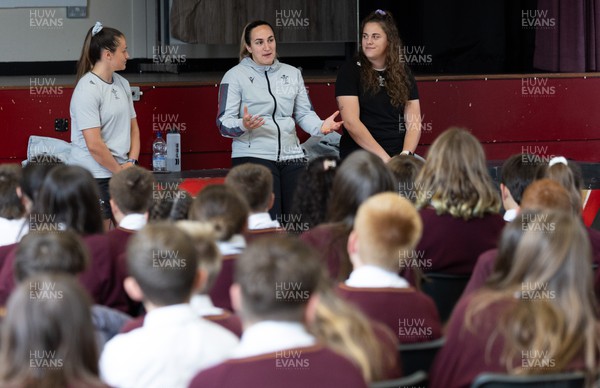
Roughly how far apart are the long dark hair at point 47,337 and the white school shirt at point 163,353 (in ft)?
1.24

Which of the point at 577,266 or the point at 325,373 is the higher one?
the point at 577,266

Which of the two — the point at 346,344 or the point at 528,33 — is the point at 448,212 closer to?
the point at 346,344

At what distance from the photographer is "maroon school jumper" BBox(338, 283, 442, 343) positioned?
2.42 metres

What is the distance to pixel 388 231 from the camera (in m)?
2.41

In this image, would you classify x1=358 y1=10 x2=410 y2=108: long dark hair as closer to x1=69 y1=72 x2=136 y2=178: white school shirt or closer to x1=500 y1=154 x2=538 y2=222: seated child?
x1=69 y1=72 x2=136 y2=178: white school shirt

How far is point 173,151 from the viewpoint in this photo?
6.36 m

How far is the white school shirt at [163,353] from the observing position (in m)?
2.10

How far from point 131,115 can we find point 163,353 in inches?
121

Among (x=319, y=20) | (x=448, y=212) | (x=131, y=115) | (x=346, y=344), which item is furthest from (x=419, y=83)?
(x=346, y=344)

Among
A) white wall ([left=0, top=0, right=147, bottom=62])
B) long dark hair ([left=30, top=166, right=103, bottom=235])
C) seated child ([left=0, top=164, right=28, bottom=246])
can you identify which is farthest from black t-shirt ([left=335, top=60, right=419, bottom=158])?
white wall ([left=0, top=0, right=147, bottom=62])

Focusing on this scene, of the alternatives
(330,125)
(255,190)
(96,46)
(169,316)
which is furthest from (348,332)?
(96,46)

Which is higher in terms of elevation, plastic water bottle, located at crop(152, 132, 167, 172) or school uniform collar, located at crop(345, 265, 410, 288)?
plastic water bottle, located at crop(152, 132, 167, 172)

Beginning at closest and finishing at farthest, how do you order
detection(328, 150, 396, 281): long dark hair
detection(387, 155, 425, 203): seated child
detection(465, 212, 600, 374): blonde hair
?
detection(465, 212, 600, 374): blonde hair
detection(328, 150, 396, 281): long dark hair
detection(387, 155, 425, 203): seated child

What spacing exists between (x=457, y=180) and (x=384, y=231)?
1.04m
